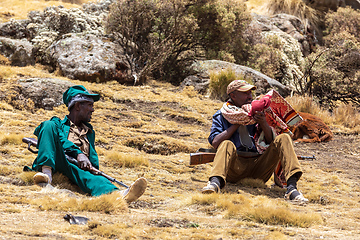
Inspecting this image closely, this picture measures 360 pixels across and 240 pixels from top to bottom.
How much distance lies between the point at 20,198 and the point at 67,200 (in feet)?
1.43

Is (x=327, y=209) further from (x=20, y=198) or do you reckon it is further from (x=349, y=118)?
(x=349, y=118)

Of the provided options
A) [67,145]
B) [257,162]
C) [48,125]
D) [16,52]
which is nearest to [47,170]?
[67,145]

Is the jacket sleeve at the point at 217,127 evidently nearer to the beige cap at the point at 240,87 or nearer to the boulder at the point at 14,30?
the beige cap at the point at 240,87

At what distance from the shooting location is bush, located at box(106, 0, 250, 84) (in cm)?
1347

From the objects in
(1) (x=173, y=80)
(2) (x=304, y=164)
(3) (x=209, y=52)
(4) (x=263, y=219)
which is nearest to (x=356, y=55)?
(3) (x=209, y=52)

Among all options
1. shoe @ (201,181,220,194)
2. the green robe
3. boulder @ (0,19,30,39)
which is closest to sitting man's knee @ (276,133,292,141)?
shoe @ (201,181,220,194)

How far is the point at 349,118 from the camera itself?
12234 mm

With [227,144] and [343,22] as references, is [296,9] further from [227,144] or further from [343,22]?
[227,144]

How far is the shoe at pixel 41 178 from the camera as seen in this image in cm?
418

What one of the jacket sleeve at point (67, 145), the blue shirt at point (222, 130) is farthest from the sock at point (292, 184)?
the jacket sleeve at point (67, 145)

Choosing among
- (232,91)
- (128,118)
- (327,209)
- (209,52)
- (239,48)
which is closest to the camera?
(327,209)

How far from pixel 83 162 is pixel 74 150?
0.20m

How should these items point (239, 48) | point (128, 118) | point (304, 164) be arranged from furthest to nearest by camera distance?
1. point (239, 48)
2. point (128, 118)
3. point (304, 164)

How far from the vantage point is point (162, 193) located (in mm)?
4992
